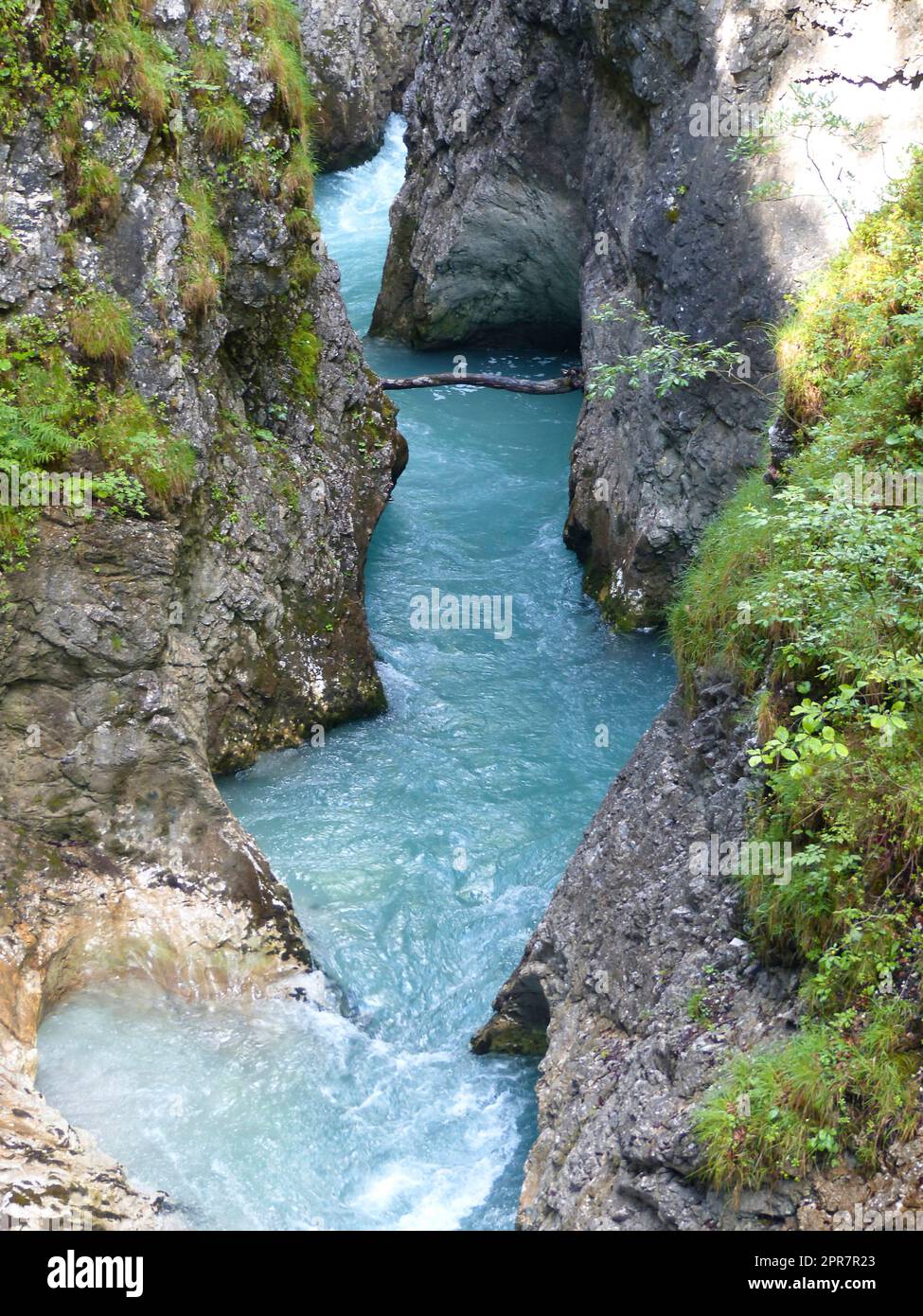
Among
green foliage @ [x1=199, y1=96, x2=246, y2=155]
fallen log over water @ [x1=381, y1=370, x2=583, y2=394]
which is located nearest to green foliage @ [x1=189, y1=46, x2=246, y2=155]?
green foliage @ [x1=199, y1=96, x2=246, y2=155]

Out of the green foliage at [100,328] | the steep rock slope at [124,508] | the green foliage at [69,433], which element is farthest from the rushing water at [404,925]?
the green foliage at [100,328]

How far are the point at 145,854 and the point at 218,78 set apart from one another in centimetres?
674

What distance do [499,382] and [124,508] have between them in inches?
441

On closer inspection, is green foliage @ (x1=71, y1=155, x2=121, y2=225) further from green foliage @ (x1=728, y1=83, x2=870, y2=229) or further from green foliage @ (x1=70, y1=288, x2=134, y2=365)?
green foliage @ (x1=728, y1=83, x2=870, y2=229)

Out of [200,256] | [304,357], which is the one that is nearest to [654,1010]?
[200,256]

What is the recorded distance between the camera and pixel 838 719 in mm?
5832

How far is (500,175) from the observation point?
58.8ft

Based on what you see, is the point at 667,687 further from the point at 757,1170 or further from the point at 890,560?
the point at 757,1170

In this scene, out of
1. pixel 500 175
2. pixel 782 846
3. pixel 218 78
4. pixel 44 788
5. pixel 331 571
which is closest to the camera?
pixel 782 846

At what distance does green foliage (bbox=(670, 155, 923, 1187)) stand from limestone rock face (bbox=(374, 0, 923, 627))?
9.76 ft

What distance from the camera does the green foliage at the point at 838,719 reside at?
5016 mm

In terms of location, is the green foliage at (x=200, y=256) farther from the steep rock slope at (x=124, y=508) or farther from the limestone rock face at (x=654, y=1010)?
the limestone rock face at (x=654, y=1010)

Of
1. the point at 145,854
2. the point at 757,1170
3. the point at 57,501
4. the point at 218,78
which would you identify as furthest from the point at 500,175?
the point at 757,1170

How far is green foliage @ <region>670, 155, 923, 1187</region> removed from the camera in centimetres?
502
